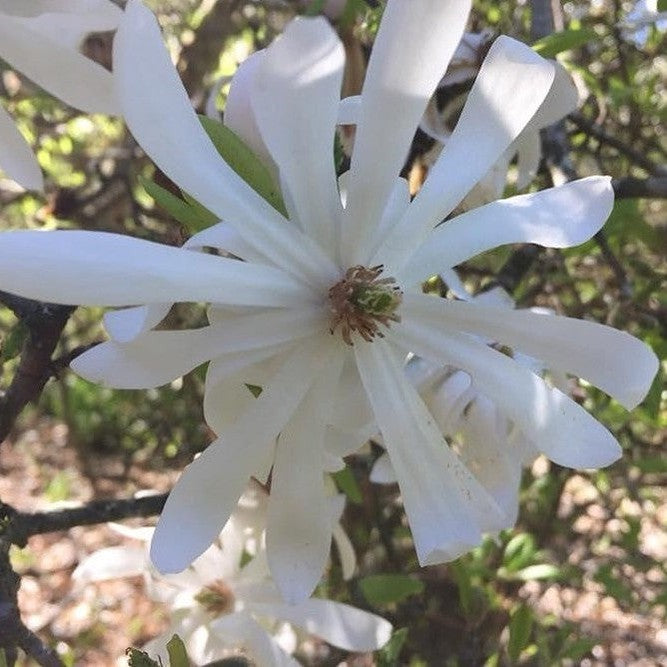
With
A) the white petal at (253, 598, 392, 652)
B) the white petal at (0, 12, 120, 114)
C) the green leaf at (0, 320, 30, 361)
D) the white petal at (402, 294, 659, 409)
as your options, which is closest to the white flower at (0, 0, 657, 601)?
the white petal at (402, 294, 659, 409)

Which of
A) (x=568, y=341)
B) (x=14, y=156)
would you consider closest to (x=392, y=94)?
(x=568, y=341)

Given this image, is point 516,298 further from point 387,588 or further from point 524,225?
point 524,225

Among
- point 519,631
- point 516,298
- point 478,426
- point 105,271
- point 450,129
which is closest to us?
point 105,271

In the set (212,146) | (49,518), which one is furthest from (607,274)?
(212,146)

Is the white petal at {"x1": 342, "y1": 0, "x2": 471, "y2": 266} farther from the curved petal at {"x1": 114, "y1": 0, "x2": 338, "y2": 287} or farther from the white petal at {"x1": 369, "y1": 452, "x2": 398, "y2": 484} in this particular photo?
the white petal at {"x1": 369, "y1": 452, "x2": 398, "y2": 484}

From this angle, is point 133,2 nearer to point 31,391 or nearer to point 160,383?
point 160,383

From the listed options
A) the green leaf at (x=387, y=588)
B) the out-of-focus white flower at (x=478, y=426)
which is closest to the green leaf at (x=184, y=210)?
the out-of-focus white flower at (x=478, y=426)
